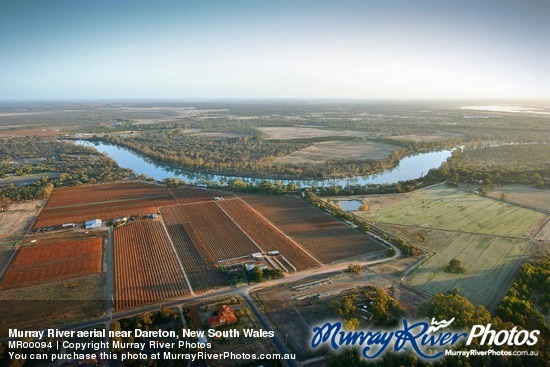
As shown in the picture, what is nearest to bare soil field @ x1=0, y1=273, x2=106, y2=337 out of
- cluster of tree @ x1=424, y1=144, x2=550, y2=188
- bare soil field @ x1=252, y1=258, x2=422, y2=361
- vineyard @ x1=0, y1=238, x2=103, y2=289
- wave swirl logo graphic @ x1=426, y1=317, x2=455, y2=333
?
vineyard @ x1=0, y1=238, x2=103, y2=289

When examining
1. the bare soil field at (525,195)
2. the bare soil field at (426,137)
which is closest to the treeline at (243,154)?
the bare soil field at (426,137)

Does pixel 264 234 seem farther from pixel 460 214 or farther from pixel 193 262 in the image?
pixel 460 214

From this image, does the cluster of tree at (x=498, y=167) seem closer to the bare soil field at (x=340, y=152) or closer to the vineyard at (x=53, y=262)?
the bare soil field at (x=340, y=152)

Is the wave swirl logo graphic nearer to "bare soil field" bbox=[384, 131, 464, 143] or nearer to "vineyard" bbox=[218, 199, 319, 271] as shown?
"vineyard" bbox=[218, 199, 319, 271]

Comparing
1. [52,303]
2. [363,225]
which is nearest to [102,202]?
[52,303]

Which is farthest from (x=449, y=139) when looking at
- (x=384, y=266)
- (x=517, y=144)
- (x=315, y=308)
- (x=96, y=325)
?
(x=96, y=325)
